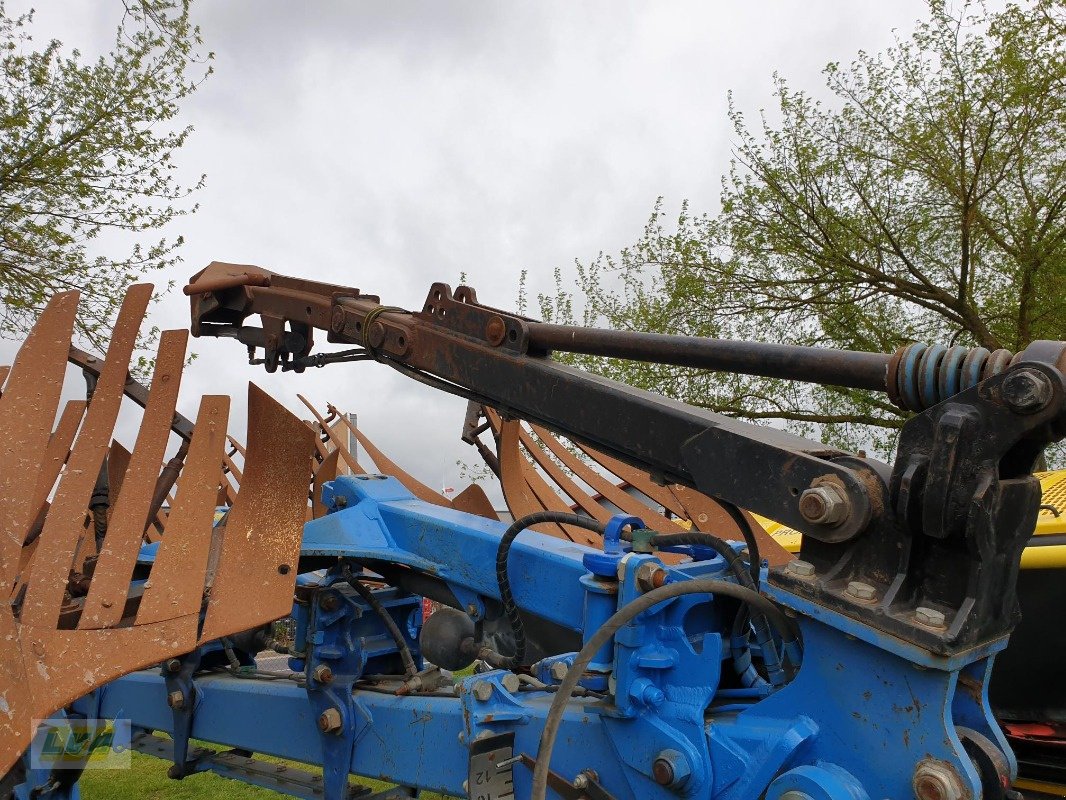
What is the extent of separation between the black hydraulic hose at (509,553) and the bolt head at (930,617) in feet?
3.57

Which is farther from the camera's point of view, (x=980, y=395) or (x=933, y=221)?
(x=933, y=221)

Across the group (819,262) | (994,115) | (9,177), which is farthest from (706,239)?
(9,177)

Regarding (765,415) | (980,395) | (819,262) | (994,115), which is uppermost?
(994,115)

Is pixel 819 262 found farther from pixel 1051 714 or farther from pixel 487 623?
pixel 487 623

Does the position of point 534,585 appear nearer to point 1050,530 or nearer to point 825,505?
point 825,505

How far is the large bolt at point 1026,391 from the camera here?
5.82 ft

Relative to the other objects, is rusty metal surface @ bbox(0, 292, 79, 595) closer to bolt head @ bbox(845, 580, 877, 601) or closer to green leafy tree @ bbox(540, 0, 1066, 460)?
bolt head @ bbox(845, 580, 877, 601)

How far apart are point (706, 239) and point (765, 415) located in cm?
278

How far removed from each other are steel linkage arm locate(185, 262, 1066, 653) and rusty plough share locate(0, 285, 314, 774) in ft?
3.43

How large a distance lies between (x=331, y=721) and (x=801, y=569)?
1883mm

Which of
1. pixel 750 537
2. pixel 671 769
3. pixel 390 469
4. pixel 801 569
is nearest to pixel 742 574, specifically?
pixel 750 537

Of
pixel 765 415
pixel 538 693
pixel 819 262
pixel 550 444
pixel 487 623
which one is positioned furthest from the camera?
pixel 765 415

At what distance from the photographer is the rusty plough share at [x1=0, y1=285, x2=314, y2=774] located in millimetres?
2729

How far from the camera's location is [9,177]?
9773 mm
